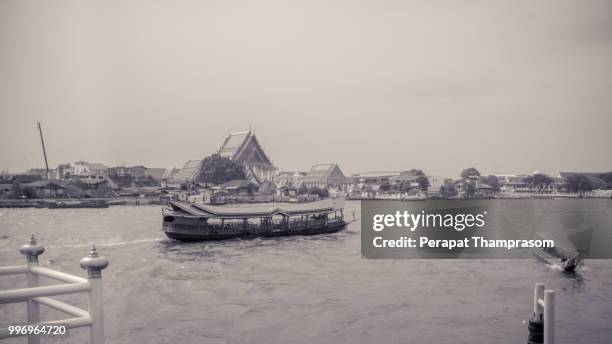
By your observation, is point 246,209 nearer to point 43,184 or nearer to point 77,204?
point 77,204

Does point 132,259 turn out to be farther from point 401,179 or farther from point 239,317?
point 401,179

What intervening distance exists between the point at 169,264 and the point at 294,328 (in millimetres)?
7002

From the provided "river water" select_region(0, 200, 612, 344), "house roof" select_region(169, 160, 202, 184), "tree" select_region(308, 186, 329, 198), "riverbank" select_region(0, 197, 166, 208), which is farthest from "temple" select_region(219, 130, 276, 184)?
"river water" select_region(0, 200, 612, 344)

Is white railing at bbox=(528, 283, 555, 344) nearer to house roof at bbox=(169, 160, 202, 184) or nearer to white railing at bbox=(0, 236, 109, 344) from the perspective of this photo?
white railing at bbox=(0, 236, 109, 344)

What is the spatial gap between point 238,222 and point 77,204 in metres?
23.0

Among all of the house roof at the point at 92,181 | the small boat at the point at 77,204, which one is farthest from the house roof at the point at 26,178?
the small boat at the point at 77,204

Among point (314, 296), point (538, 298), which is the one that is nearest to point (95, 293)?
point (538, 298)

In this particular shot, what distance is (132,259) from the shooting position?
48.2 ft

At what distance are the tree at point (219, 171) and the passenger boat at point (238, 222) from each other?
1961 cm

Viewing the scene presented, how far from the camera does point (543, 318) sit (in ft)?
11.1

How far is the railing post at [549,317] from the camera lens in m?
3.02

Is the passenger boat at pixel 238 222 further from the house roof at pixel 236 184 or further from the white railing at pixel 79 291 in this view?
the house roof at pixel 236 184

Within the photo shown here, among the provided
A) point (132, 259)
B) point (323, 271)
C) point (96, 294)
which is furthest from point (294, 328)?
point (132, 259)

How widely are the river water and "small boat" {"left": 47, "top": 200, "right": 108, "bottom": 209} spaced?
2223 centimetres
